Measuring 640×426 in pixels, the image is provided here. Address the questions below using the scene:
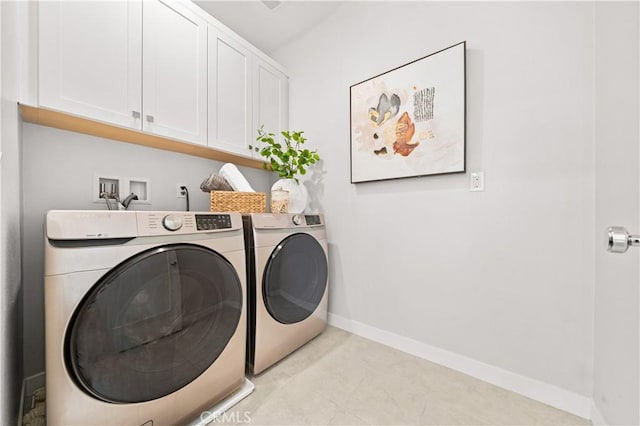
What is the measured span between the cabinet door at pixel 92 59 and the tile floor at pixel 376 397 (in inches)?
62.5

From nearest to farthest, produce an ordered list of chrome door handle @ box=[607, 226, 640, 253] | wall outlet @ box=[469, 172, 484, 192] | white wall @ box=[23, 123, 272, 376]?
chrome door handle @ box=[607, 226, 640, 253] → white wall @ box=[23, 123, 272, 376] → wall outlet @ box=[469, 172, 484, 192]

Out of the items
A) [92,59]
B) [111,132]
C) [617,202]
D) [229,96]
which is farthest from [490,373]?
[92,59]

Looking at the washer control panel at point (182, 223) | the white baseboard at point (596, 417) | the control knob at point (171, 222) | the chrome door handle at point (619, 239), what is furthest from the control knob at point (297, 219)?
the white baseboard at point (596, 417)

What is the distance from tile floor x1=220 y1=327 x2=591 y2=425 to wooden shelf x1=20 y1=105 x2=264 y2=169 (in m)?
1.49

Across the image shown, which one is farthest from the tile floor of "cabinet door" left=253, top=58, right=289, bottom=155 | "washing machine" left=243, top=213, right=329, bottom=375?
"cabinet door" left=253, top=58, right=289, bottom=155

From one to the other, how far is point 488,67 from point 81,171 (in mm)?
2317

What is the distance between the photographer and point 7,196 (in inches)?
30.5

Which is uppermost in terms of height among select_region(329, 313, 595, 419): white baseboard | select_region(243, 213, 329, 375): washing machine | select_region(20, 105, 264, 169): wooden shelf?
select_region(20, 105, 264, 169): wooden shelf

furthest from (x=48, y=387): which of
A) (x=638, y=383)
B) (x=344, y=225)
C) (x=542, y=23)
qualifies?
(x=542, y=23)

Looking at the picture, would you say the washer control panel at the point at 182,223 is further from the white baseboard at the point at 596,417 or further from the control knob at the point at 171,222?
the white baseboard at the point at 596,417

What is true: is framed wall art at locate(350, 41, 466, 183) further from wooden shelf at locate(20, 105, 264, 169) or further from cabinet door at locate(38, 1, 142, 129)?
cabinet door at locate(38, 1, 142, 129)

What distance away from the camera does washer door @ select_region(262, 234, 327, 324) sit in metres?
1.37

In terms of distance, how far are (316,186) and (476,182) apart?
3.75 ft

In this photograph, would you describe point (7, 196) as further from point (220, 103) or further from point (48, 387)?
point (220, 103)
